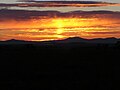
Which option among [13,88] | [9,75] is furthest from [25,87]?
[9,75]

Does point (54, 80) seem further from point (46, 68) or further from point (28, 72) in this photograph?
point (46, 68)

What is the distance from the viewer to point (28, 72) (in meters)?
26.2

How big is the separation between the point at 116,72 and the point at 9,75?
18.4 ft

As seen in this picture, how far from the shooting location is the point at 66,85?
20.3 metres

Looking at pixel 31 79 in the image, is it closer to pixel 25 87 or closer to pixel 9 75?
pixel 9 75

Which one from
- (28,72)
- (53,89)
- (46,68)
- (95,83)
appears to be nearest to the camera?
(53,89)

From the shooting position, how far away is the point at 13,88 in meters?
19.4

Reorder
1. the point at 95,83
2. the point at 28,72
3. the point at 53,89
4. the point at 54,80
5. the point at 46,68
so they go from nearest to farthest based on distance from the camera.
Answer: the point at 53,89 → the point at 95,83 → the point at 54,80 → the point at 28,72 → the point at 46,68

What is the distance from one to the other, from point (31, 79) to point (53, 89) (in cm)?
407

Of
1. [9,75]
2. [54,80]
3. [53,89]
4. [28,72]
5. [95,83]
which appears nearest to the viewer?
[53,89]

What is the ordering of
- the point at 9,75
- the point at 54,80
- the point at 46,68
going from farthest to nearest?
1. the point at 46,68
2. the point at 9,75
3. the point at 54,80

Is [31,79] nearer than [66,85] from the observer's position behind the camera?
No

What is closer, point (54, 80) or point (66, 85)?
point (66, 85)

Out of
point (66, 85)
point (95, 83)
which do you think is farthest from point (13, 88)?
point (95, 83)
